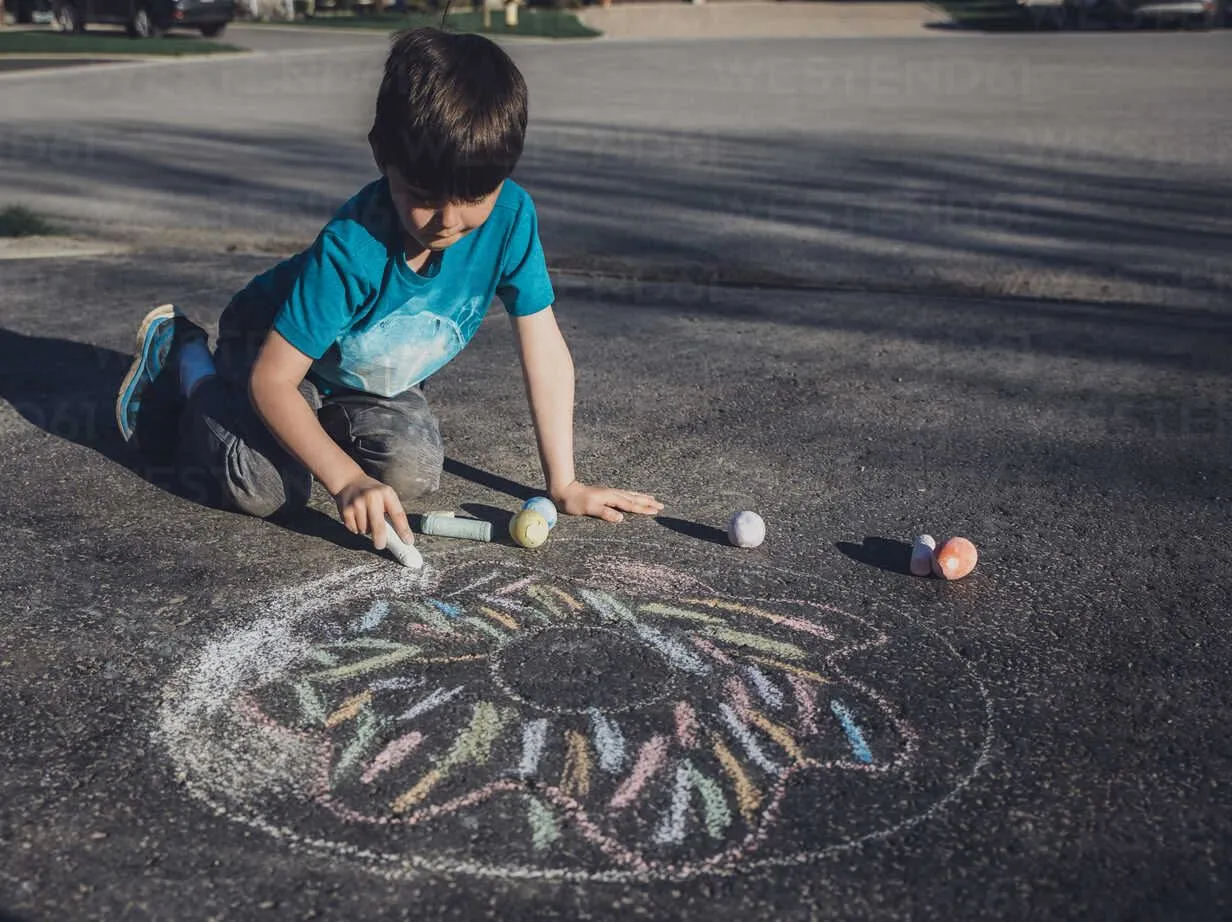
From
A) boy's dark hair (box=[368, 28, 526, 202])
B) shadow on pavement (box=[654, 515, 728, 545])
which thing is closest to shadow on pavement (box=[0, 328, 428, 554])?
shadow on pavement (box=[654, 515, 728, 545])

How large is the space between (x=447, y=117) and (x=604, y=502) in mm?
1008

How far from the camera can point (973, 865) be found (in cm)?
195

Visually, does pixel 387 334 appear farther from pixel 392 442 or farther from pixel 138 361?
pixel 138 361

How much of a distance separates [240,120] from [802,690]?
10321mm

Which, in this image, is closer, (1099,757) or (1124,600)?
(1099,757)

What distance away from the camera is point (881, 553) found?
3098 mm

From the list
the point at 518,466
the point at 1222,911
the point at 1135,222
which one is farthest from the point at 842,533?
the point at 1135,222

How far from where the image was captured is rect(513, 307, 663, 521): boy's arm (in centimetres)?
324

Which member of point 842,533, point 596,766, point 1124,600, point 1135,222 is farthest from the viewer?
point 1135,222

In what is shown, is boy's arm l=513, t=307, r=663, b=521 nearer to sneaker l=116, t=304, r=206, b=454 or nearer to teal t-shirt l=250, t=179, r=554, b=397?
teal t-shirt l=250, t=179, r=554, b=397

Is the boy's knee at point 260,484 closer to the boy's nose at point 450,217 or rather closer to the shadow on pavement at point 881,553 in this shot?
the boy's nose at point 450,217

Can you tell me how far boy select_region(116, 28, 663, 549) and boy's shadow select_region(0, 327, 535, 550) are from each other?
0.23ft

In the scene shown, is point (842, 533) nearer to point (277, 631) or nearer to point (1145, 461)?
point (1145, 461)

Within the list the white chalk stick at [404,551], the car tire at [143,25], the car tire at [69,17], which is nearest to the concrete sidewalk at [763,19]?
the car tire at [143,25]
